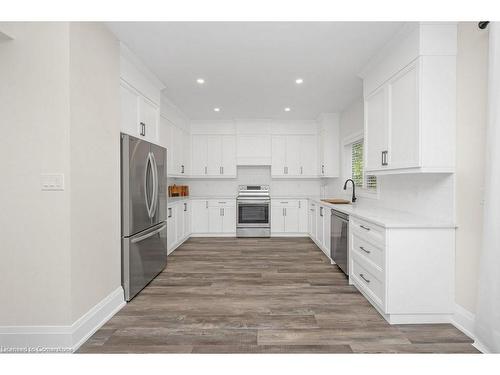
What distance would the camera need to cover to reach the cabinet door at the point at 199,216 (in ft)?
19.7

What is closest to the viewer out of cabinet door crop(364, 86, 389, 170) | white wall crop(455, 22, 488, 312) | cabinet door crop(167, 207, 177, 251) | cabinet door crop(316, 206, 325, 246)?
white wall crop(455, 22, 488, 312)

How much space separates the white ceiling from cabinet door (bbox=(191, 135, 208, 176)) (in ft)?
4.97

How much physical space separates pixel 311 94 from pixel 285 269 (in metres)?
2.70

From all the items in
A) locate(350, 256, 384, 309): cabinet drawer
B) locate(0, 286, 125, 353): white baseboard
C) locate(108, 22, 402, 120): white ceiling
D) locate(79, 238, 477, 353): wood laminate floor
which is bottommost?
locate(79, 238, 477, 353): wood laminate floor

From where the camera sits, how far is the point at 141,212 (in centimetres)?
294

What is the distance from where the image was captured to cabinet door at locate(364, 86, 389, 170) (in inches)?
111

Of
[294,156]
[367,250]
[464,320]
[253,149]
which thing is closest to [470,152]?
[367,250]

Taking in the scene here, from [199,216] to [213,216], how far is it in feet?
1.01

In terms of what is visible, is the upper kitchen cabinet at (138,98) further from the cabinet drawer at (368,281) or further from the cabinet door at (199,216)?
the cabinet drawer at (368,281)

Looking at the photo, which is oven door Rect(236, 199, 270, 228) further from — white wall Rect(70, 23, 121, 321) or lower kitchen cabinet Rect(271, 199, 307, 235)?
white wall Rect(70, 23, 121, 321)

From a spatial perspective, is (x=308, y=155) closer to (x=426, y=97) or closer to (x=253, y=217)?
(x=253, y=217)

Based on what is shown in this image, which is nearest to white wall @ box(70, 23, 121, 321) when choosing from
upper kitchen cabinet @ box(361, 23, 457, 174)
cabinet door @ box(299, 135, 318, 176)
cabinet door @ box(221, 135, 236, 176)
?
upper kitchen cabinet @ box(361, 23, 457, 174)

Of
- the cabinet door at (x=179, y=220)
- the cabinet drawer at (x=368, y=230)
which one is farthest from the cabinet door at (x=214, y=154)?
the cabinet drawer at (x=368, y=230)

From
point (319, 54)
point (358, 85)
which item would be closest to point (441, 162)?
point (319, 54)
